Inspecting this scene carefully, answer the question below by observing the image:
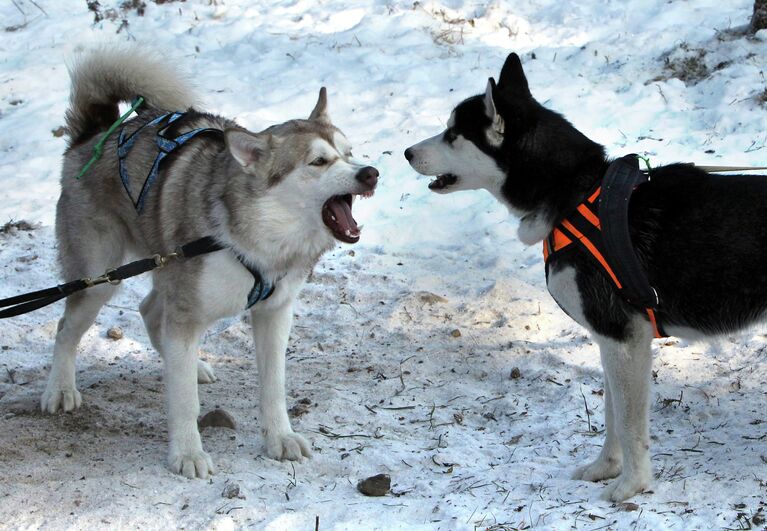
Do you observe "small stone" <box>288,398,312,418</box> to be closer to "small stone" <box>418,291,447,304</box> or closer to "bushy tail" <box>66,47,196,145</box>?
"small stone" <box>418,291,447,304</box>

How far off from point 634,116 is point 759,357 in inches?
135

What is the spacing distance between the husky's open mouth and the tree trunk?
5497mm

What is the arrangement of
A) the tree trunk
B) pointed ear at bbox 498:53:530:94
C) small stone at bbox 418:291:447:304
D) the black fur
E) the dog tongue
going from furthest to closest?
the tree trunk
small stone at bbox 418:291:447:304
pointed ear at bbox 498:53:530:94
the dog tongue
the black fur

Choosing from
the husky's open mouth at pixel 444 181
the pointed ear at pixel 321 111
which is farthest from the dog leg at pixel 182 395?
the husky's open mouth at pixel 444 181

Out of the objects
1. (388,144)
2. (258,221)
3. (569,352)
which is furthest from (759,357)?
(388,144)

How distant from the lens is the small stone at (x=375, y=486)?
12.0ft

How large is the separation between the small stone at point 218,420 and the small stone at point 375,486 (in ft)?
3.28

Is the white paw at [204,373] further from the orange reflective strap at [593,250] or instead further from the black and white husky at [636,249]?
the orange reflective strap at [593,250]

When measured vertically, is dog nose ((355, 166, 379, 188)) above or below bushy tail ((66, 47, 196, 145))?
below

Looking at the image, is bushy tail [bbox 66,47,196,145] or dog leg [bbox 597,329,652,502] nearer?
dog leg [bbox 597,329,652,502]

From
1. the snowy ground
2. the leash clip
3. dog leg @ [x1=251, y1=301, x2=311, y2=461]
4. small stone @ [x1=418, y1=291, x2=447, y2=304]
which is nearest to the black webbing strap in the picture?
the snowy ground

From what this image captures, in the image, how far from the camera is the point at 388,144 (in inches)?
309

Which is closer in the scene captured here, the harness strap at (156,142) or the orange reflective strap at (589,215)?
the orange reflective strap at (589,215)

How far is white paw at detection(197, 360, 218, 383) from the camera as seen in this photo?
5.08 m
